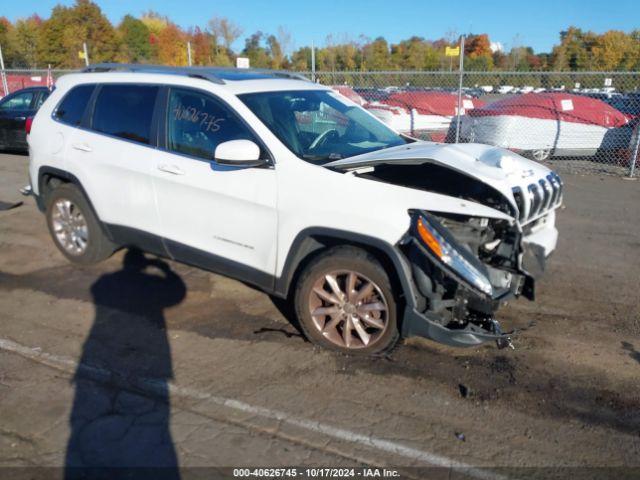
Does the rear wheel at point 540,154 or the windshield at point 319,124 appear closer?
the windshield at point 319,124

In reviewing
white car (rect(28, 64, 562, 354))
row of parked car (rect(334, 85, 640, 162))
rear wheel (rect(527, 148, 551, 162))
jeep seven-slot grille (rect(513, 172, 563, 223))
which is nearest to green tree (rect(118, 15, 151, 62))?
row of parked car (rect(334, 85, 640, 162))

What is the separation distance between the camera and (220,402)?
344cm

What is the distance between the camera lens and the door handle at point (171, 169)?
4.45 m

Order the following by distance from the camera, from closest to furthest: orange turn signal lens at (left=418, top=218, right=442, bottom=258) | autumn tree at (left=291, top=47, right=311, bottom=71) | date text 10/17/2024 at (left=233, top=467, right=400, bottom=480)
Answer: date text 10/17/2024 at (left=233, top=467, right=400, bottom=480) → orange turn signal lens at (left=418, top=218, right=442, bottom=258) → autumn tree at (left=291, top=47, right=311, bottom=71)

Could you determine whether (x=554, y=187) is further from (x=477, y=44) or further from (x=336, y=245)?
(x=477, y=44)

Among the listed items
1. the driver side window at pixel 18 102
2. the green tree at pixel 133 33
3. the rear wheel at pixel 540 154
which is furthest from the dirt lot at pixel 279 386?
the green tree at pixel 133 33

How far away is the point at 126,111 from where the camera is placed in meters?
4.94

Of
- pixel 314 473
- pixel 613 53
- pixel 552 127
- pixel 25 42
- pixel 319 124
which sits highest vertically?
pixel 25 42

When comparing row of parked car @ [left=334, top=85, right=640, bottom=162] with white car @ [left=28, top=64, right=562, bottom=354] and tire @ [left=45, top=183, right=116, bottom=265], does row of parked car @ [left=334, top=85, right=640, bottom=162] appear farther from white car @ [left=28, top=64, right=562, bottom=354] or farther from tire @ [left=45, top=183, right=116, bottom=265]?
tire @ [left=45, top=183, right=116, bottom=265]

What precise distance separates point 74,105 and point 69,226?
1217 millimetres

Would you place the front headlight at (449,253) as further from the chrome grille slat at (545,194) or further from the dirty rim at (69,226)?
the dirty rim at (69,226)

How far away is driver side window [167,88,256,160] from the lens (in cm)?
427

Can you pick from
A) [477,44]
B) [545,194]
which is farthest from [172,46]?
[545,194]

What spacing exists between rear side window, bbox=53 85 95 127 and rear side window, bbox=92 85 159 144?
0.69 feet
